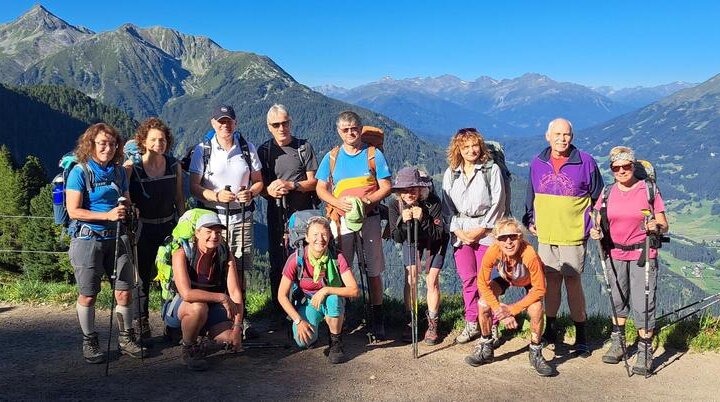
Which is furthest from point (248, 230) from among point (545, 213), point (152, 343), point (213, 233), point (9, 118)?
point (9, 118)

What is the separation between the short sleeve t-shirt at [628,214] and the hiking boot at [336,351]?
3782 millimetres

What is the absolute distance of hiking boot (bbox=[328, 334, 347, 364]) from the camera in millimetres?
7312

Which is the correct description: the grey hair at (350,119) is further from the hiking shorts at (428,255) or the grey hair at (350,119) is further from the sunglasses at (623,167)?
the sunglasses at (623,167)

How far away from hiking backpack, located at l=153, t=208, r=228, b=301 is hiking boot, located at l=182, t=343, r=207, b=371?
2.36 feet

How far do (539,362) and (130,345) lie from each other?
5.27 m

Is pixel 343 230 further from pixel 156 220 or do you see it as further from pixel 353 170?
pixel 156 220

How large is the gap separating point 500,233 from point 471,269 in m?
1.03

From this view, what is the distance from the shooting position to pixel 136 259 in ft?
24.4

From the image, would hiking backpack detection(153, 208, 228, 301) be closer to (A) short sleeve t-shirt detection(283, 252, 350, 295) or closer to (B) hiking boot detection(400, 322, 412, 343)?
(A) short sleeve t-shirt detection(283, 252, 350, 295)

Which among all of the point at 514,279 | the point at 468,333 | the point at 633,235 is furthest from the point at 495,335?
the point at 633,235

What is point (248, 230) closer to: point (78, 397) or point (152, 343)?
point (152, 343)

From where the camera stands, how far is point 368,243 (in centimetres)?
794

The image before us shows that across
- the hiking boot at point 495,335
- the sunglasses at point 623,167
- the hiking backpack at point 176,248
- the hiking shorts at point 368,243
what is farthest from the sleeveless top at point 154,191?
the sunglasses at point 623,167

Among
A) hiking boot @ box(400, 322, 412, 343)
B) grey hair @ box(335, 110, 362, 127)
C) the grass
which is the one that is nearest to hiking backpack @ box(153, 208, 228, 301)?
grey hair @ box(335, 110, 362, 127)
